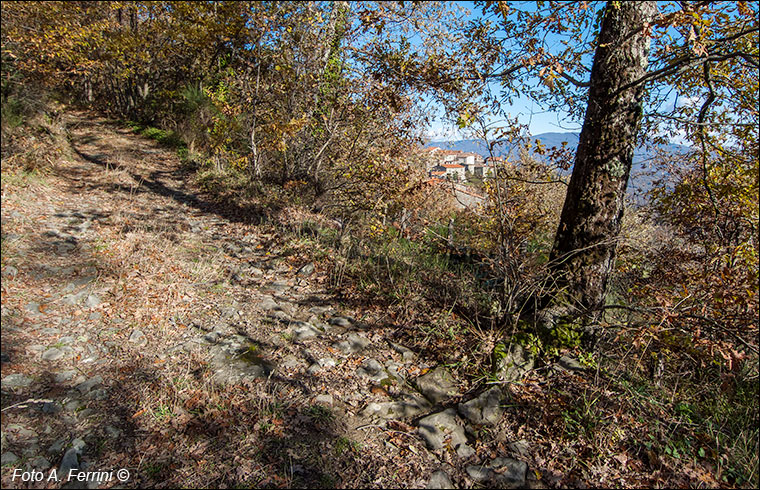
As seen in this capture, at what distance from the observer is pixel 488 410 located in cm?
314

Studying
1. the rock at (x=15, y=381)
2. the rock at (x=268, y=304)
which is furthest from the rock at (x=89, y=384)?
the rock at (x=268, y=304)

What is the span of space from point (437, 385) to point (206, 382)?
203cm

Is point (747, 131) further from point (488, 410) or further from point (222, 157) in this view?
point (222, 157)

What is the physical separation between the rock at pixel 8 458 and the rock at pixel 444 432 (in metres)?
2.58

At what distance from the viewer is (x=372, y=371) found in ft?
12.1

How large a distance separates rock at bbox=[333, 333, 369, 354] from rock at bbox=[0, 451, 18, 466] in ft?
8.13

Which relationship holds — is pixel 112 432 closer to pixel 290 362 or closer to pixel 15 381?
pixel 15 381

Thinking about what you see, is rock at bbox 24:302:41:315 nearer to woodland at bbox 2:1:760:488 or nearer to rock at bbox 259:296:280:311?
woodland at bbox 2:1:760:488

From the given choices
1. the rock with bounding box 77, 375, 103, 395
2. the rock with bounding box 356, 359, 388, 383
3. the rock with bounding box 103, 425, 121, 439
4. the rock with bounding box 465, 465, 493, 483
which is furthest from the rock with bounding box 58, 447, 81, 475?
the rock with bounding box 465, 465, 493, 483

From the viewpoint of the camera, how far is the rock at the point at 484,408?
3080mm

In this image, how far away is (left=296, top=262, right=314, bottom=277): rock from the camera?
18.6 feet

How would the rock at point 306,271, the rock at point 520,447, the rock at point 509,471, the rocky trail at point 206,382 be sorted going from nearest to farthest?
the rocky trail at point 206,382, the rock at point 509,471, the rock at point 520,447, the rock at point 306,271

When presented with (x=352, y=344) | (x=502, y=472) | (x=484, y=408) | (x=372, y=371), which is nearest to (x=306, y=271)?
(x=352, y=344)

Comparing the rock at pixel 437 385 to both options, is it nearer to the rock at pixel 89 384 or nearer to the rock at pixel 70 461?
the rock at pixel 70 461
